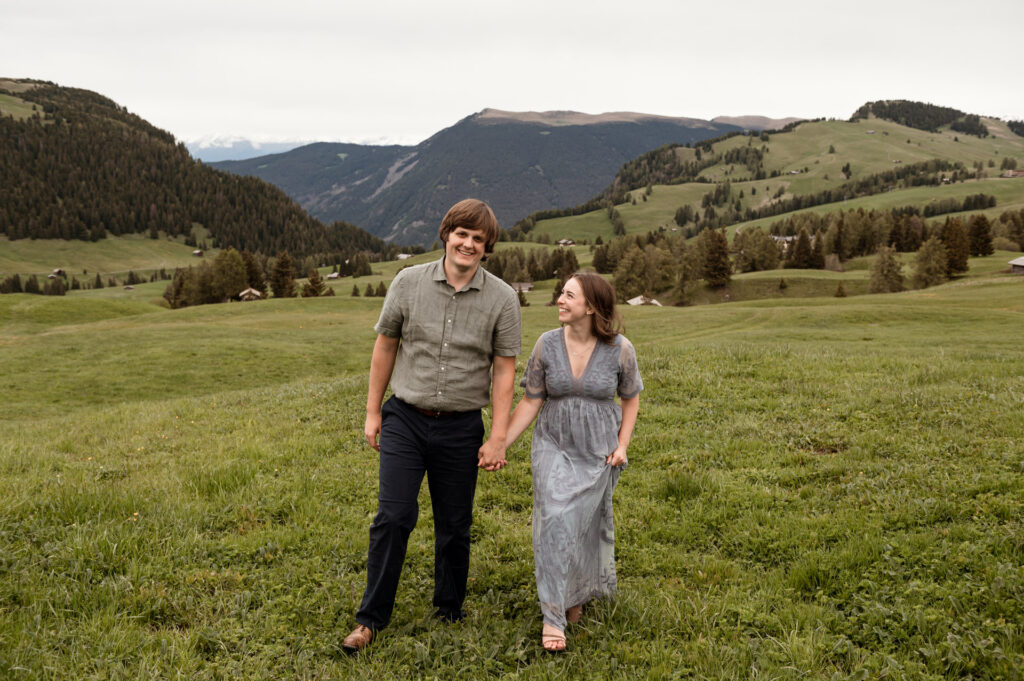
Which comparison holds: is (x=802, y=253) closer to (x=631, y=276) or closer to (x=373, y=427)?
(x=631, y=276)

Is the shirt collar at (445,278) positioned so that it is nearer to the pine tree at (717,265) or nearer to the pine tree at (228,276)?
the pine tree at (228,276)

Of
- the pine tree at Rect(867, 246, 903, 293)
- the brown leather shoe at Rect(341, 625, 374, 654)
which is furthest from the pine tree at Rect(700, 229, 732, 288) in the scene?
the brown leather shoe at Rect(341, 625, 374, 654)

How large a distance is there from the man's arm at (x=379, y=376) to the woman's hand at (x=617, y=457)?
221 centimetres

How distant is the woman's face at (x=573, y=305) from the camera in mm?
5555

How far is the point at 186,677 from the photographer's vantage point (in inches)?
178

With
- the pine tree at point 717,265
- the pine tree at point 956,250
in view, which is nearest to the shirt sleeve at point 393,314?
the pine tree at point 717,265

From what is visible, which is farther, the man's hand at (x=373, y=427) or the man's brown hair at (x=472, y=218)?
the man's hand at (x=373, y=427)

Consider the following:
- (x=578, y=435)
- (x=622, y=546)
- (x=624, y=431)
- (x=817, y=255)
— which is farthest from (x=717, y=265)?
(x=578, y=435)

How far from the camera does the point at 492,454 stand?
541 centimetres

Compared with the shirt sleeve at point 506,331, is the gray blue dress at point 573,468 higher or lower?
lower

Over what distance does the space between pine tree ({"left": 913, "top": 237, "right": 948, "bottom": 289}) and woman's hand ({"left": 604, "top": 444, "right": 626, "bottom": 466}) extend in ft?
370

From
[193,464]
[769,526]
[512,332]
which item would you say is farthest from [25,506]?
[769,526]

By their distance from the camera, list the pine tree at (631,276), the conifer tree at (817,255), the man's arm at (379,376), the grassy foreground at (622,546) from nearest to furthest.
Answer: the grassy foreground at (622,546) → the man's arm at (379,376) → the pine tree at (631,276) → the conifer tree at (817,255)

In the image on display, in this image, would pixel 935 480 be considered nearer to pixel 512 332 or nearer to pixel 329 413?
pixel 512 332
